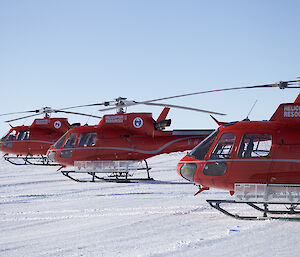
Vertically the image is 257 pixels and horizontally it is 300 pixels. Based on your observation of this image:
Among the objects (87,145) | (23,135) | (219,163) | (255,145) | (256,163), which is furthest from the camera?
(23,135)

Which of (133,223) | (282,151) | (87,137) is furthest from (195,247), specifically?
(87,137)

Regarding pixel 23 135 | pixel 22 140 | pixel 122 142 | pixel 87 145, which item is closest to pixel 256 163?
pixel 122 142

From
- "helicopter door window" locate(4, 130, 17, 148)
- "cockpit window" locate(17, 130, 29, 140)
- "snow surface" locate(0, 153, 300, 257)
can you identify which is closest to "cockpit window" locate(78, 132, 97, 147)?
"snow surface" locate(0, 153, 300, 257)

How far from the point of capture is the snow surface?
5.26 m

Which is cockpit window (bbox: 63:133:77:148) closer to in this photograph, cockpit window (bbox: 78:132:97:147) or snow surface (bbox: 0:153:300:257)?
cockpit window (bbox: 78:132:97:147)

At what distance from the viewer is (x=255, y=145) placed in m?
8.56

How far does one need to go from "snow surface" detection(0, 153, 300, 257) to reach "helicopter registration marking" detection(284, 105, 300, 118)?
211 cm

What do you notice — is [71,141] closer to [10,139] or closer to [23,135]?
[23,135]

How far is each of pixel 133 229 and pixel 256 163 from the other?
2573 millimetres

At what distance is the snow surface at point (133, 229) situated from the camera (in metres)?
5.26

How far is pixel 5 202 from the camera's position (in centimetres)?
984

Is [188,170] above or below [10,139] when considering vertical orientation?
below

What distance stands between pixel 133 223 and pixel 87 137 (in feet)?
28.5

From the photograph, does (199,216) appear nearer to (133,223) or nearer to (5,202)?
(133,223)
